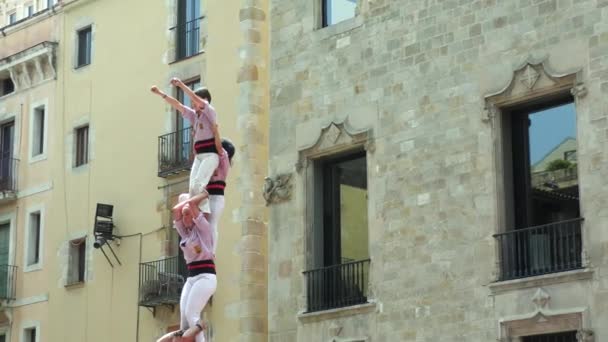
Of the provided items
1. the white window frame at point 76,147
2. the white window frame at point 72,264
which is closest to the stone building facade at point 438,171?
the white window frame at point 72,264

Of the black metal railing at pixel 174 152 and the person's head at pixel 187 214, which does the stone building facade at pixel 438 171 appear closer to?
the black metal railing at pixel 174 152

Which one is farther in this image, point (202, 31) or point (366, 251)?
point (202, 31)

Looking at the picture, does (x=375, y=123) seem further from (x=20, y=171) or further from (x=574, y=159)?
(x=20, y=171)

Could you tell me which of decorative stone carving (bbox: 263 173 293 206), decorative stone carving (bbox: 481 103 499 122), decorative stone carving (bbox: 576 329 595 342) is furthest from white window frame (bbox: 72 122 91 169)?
decorative stone carving (bbox: 576 329 595 342)

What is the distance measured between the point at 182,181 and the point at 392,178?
7840 mm

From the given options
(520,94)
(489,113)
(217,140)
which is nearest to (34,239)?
(489,113)

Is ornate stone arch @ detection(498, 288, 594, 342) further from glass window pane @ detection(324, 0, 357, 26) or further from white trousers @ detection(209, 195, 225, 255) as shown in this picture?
white trousers @ detection(209, 195, 225, 255)

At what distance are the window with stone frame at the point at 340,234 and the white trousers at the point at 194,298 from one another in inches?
484

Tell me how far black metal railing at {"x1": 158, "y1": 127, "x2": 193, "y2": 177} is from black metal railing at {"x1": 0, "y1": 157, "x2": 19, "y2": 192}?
6.60 meters

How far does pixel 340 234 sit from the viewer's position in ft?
96.2

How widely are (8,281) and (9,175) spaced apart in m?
2.88

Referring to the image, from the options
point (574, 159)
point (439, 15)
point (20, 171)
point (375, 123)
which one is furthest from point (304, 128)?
point (20, 171)

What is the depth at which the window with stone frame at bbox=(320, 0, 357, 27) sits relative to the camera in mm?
29594

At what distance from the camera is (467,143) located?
2655 centimetres
